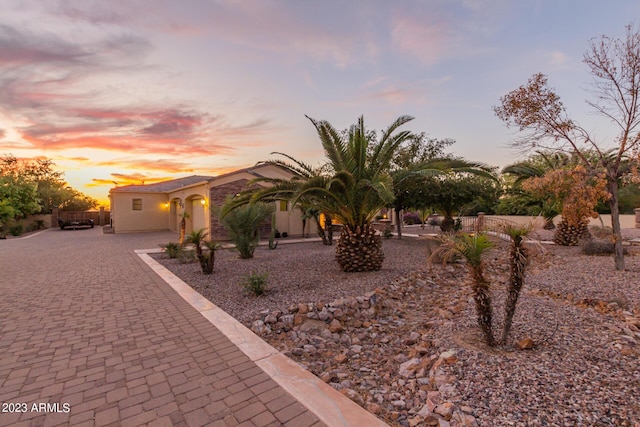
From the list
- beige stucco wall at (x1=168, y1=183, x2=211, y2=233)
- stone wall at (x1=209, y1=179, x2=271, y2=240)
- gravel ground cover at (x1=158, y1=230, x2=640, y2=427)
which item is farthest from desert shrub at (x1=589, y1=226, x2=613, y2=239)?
beige stucco wall at (x1=168, y1=183, x2=211, y2=233)

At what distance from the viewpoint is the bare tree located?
7262 millimetres

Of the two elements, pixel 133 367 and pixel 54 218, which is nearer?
pixel 133 367

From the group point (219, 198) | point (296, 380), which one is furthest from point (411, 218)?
point (296, 380)

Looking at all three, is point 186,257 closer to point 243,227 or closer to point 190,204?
point 243,227

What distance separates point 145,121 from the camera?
13.3 m

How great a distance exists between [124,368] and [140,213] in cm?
2295

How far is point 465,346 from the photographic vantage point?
3.65 meters

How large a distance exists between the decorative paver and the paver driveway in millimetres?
11

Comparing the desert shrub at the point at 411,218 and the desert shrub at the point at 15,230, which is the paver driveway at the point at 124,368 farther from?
the desert shrub at the point at 411,218

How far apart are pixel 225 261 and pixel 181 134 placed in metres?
8.73

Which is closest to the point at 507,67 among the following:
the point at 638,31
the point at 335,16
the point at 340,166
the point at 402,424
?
the point at 638,31

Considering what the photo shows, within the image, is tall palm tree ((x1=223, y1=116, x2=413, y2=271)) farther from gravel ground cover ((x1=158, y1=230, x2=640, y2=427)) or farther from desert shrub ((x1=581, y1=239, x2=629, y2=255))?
desert shrub ((x1=581, y1=239, x2=629, y2=255))

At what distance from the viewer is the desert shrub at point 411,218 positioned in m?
29.0

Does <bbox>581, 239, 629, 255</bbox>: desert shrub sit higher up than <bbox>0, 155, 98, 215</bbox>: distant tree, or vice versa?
<bbox>0, 155, 98, 215</bbox>: distant tree
